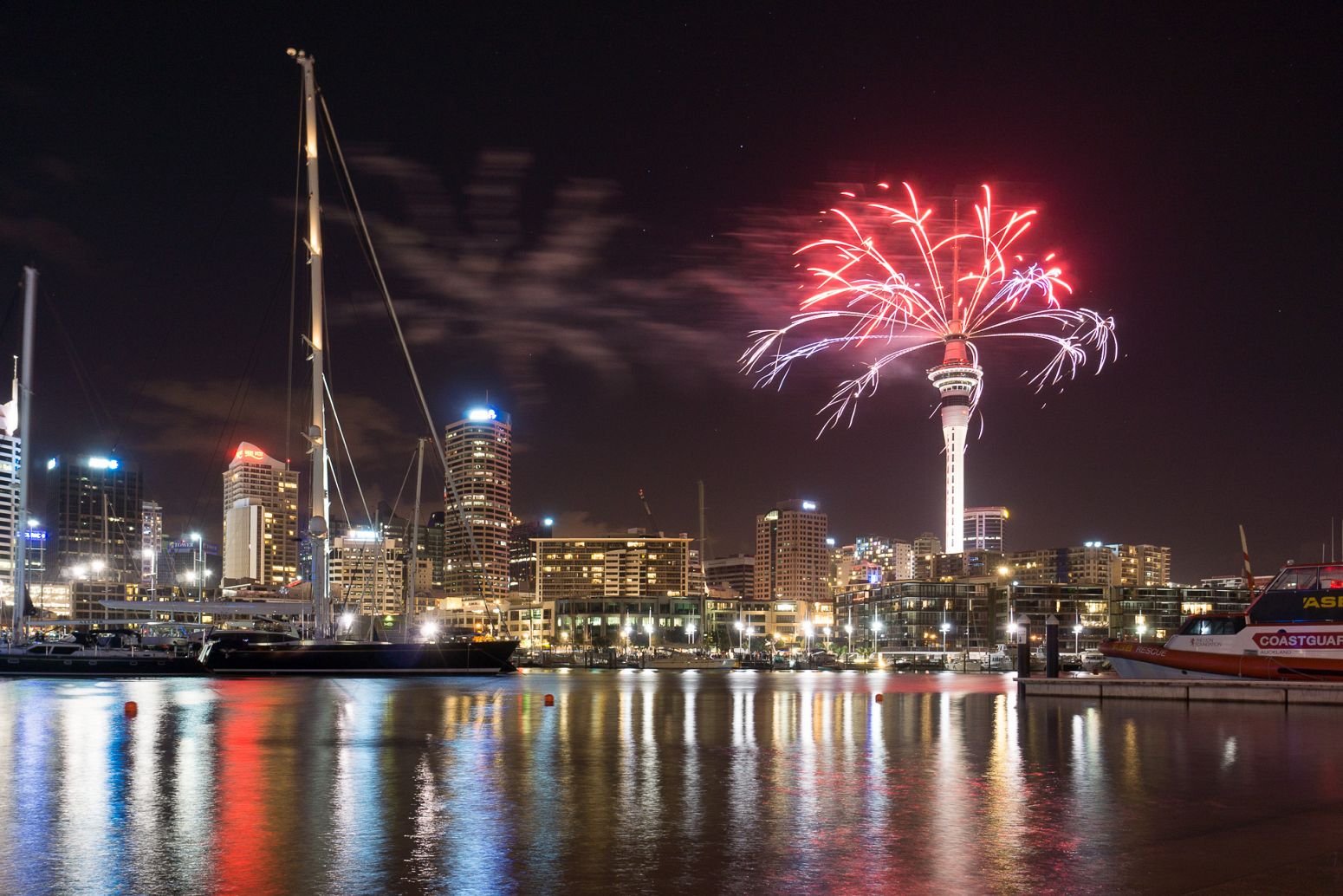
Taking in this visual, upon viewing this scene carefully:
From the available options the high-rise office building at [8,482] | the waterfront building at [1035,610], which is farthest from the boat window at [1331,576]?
the waterfront building at [1035,610]

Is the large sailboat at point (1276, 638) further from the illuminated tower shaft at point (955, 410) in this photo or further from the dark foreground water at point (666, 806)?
the illuminated tower shaft at point (955, 410)

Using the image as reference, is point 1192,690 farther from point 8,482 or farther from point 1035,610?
point 1035,610

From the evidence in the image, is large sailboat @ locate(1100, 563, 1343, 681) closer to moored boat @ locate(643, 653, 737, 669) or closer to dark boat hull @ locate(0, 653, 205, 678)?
dark boat hull @ locate(0, 653, 205, 678)

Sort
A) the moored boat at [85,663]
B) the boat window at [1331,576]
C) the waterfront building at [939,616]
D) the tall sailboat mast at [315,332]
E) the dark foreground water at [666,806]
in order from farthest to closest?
the waterfront building at [939,616] < the moored boat at [85,663] < the tall sailboat mast at [315,332] < the boat window at [1331,576] < the dark foreground water at [666,806]

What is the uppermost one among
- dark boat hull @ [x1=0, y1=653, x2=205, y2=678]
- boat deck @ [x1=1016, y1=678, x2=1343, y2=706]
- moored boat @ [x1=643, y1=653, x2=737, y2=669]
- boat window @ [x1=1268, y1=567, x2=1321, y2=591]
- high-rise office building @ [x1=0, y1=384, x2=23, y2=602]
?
high-rise office building @ [x1=0, y1=384, x2=23, y2=602]

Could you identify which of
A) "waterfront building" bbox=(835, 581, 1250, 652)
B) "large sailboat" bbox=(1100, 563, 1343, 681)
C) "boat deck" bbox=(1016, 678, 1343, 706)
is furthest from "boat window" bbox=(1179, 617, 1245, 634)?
"waterfront building" bbox=(835, 581, 1250, 652)

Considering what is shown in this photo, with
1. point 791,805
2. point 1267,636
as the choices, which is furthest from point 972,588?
point 791,805
